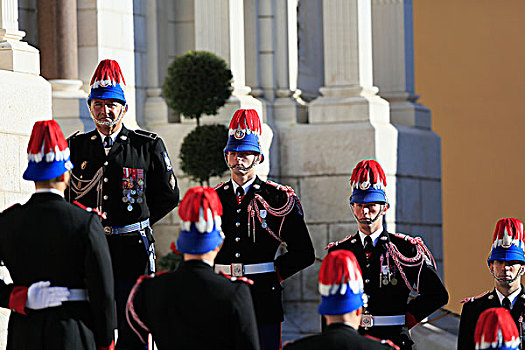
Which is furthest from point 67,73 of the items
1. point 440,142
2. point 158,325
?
point 158,325

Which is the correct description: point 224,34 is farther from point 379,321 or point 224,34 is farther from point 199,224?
point 199,224

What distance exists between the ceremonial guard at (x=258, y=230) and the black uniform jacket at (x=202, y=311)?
1978 millimetres

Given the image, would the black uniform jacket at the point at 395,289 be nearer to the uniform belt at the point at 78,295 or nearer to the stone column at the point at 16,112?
the uniform belt at the point at 78,295

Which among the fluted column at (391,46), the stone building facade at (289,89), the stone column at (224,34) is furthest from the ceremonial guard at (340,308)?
the fluted column at (391,46)

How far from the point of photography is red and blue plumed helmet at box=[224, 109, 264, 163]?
7168mm

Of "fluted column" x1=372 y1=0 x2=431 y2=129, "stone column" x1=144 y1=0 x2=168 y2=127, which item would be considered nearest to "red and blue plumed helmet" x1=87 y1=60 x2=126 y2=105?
"stone column" x1=144 y1=0 x2=168 y2=127

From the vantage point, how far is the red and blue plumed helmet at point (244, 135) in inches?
282

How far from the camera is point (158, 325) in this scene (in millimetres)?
5156

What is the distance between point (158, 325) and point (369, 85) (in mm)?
7984

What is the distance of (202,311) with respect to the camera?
5051mm

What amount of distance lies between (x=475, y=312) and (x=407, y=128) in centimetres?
642

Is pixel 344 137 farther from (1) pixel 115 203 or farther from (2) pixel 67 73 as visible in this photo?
(1) pixel 115 203

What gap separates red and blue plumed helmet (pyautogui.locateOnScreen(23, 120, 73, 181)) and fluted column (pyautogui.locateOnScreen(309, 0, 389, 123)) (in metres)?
6.97

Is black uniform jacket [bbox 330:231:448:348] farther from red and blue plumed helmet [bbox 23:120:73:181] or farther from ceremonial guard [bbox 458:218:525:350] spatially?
red and blue plumed helmet [bbox 23:120:73:181]
